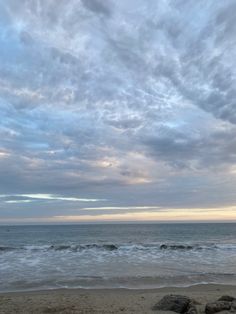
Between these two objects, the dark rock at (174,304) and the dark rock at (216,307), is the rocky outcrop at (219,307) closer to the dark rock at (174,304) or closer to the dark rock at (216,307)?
the dark rock at (216,307)

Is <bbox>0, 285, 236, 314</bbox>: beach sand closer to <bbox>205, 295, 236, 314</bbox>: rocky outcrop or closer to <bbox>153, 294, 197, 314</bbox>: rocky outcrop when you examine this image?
<bbox>153, 294, 197, 314</bbox>: rocky outcrop

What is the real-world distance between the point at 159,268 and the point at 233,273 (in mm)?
3819

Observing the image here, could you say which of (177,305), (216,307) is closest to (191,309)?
(177,305)

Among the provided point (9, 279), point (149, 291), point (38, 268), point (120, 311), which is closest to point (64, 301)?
point (120, 311)

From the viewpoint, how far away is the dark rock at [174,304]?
1015 cm

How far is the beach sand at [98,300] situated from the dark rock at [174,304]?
12.3 inches

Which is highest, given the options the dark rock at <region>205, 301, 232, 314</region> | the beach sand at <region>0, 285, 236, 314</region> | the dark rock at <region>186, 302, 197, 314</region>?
the dark rock at <region>205, 301, 232, 314</region>

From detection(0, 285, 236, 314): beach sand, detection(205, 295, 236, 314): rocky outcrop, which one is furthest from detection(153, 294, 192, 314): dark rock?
detection(205, 295, 236, 314): rocky outcrop

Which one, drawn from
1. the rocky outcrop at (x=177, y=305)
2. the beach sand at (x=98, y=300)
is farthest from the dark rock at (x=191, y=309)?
the beach sand at (x=98, y=300)

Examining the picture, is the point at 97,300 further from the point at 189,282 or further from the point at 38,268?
the point at 38,268

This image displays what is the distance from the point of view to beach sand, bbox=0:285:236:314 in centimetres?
1068

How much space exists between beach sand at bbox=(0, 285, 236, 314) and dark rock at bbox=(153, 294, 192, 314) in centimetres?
31

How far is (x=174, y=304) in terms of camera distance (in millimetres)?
10297

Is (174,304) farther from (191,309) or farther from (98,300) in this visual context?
(98,300)
